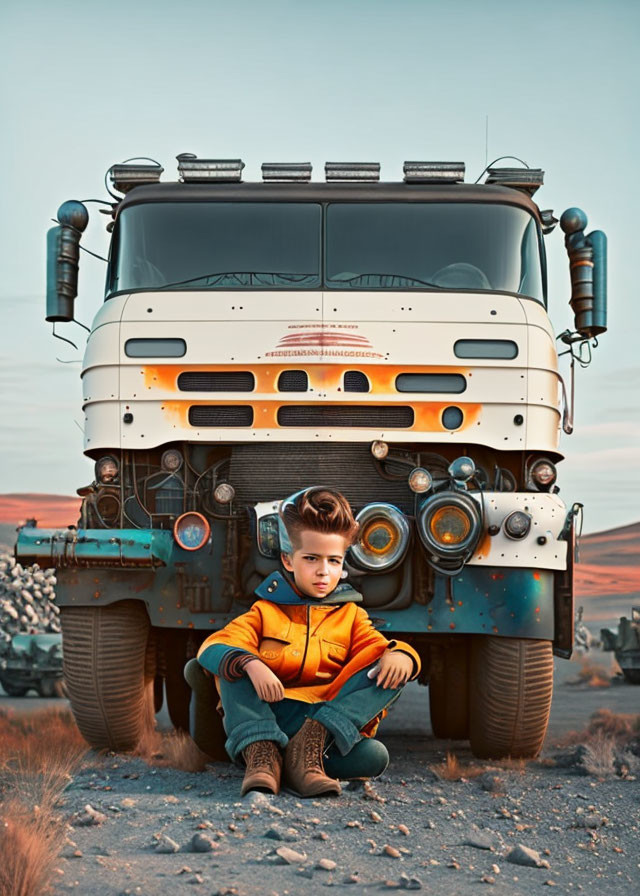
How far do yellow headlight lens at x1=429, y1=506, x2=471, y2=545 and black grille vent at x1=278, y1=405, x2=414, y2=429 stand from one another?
741 mm

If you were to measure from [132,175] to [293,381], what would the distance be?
88.2 inches

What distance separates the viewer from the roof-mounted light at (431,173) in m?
8.70

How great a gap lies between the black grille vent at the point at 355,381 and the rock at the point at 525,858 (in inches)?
134

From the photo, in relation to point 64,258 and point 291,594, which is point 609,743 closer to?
point 291,594

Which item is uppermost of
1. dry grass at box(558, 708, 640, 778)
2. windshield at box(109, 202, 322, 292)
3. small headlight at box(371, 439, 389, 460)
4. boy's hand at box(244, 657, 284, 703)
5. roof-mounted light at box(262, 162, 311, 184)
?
roof-mounted light at box(262, 162, 311, 184)

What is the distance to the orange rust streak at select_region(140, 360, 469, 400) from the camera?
25.9ft

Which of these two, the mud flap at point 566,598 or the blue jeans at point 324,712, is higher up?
the mud flap at point 566,598

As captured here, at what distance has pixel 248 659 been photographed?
5.84m

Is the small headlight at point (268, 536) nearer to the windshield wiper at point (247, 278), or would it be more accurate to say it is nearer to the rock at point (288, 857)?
the windshield wiper at point (247, 278)

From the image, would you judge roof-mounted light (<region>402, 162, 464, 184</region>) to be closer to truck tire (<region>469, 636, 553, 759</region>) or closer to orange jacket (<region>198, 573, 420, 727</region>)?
truck tire (<region>469, 636, 553, 759</region>)

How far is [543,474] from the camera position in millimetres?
8023

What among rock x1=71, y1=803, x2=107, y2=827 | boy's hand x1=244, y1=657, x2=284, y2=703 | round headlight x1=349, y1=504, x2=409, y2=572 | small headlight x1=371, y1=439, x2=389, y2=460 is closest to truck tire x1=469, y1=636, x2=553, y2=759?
round headlight x1=349, y1=504, x2=409, y2=572

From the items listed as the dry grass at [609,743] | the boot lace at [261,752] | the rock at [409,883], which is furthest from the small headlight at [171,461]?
the rock at [409,883]

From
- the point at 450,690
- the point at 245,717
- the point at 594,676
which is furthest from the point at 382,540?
the point at 594,676
